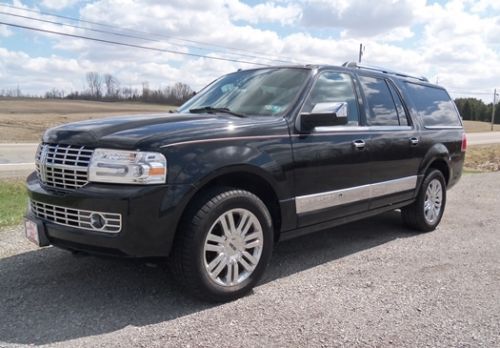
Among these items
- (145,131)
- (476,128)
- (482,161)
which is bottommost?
(482,161)

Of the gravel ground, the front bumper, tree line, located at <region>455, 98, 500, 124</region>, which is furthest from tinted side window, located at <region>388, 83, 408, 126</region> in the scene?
tree line, located at <region>455, 98, 500, 124</region>

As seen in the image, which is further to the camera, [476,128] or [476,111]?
[476,111]

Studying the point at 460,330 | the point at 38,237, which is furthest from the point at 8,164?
the point at 460,330

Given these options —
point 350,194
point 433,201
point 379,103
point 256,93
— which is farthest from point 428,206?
point 256,93

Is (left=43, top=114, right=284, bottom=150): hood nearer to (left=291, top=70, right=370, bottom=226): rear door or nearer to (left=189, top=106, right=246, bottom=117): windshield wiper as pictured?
(left=189, top=106, right=246, bottom=117): windshield wiper

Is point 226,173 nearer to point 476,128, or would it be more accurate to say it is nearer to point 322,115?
point 322,115

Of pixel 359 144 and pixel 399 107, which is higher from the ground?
pixel 399 107

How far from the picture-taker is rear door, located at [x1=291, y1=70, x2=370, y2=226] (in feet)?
14.8

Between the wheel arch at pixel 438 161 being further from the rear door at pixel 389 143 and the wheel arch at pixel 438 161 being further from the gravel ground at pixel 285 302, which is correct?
the gravel ground at pixel 285 302

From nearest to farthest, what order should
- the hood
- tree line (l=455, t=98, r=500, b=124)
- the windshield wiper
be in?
the hood, the windshield wiper, tree line (l=455, t=98, r=500, b=124)

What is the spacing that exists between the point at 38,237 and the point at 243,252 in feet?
5.17

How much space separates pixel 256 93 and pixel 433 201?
3.18m

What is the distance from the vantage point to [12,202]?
303 inches

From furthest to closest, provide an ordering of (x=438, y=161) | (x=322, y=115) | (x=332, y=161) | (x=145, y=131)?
(x=438, y=161) < (x=332, y=161) < (x=322, y=115) < (x=145, y=131)
